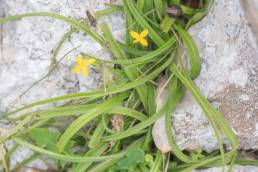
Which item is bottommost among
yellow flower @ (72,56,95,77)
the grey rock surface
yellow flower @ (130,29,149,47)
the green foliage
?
the green foliage

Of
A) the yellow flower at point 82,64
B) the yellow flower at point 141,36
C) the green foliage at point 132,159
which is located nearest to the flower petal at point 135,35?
the yellow flower at point 141,36

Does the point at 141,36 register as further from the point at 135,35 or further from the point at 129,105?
the point at 129,105

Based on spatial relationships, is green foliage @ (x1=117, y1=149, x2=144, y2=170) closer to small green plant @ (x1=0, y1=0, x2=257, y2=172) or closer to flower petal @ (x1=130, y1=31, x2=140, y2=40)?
small green plant @ (x1=0, y1=0, x2=257, y2=172)

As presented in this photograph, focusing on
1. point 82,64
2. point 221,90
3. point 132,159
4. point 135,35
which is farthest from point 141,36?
point 132,159

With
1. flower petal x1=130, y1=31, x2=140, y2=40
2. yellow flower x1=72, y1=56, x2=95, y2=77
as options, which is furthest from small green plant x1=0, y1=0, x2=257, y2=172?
yellow flower x1=72, y1=56, x2=95, y2=77

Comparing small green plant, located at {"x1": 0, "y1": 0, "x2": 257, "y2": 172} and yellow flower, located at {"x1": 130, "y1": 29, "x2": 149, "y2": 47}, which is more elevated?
yellow flower, located at {"x1": 130, "y1": 29, "x2": 149, "y2": 47}

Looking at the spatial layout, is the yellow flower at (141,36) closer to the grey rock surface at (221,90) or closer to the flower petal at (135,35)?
the flower petal at (135,35)
